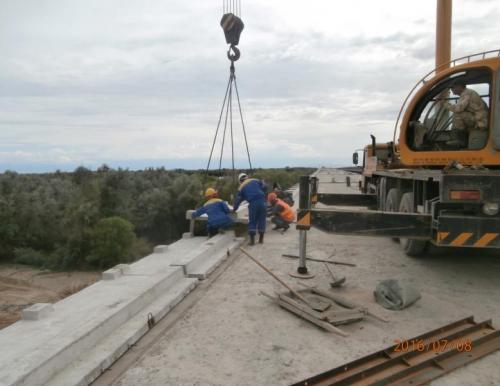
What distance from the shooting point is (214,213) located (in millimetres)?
8141

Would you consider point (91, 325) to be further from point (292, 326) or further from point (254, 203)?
point (254, 203)

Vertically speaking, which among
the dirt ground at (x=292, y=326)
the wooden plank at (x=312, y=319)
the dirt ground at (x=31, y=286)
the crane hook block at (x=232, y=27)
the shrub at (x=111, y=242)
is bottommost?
the dirt ground at (x=31, y=286)

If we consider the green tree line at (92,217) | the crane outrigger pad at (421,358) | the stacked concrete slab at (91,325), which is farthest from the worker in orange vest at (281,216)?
the green tree line at (92,217)

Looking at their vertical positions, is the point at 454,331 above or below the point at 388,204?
below

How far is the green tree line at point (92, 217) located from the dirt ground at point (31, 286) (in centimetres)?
117

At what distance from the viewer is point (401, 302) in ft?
14.4

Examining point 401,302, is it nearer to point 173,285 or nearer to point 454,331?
point 454,331

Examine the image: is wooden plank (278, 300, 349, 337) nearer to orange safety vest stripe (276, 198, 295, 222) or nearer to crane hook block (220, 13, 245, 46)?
crane hook block (220, 13, 245, 46)

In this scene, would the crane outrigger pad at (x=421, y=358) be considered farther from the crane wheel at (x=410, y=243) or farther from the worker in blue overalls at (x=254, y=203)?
the worker in blue overalls at (x=254, y=203)

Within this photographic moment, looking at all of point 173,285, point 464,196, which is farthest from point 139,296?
point 464,196

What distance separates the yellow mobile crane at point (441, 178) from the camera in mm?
4496

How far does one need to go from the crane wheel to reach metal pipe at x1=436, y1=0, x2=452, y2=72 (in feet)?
10.1

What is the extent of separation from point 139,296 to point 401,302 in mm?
2593
